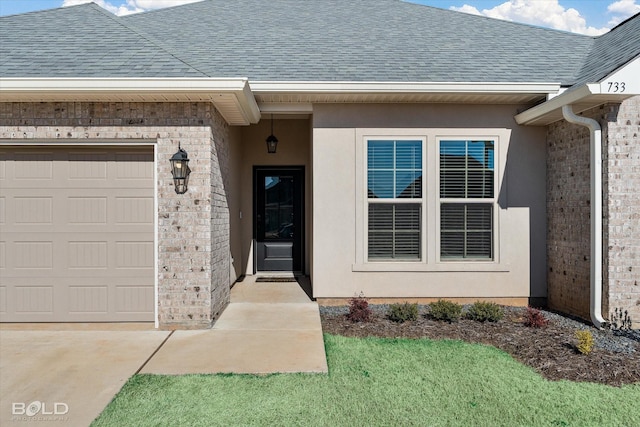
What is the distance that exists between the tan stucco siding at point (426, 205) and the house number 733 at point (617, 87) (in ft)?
5.30

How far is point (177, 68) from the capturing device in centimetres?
503

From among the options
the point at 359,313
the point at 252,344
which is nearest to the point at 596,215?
the point at 359,313

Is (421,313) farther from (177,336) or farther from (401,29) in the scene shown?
(401,29)

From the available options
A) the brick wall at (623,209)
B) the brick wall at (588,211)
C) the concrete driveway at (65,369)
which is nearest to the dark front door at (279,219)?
the concrete driveway at (65,369)

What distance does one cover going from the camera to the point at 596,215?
5113mm

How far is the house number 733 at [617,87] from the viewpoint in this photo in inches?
186

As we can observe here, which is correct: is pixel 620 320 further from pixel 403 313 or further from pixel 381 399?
pixel 381 399

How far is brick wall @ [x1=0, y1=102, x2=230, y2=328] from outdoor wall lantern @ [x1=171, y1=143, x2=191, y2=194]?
70mm

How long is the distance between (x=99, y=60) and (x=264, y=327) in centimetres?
407

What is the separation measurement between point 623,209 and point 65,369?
6534 millimetres

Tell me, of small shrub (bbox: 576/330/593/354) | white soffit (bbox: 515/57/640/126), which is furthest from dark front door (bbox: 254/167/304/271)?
small shrub (bbox: 576/330/593/354)

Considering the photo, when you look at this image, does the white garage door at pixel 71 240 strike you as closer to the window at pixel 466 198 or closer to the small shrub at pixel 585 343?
the window at pixel 466 198

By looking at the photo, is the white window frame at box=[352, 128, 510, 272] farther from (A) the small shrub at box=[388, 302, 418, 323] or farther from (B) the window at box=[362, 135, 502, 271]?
(A) the small shrub at box=[388, 302, 418, 323]

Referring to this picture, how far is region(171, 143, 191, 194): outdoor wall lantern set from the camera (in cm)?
499
